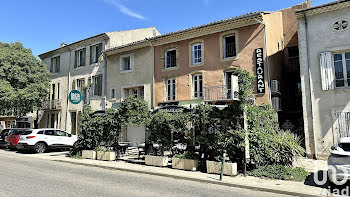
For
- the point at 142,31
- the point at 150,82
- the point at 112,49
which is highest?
the point at 142,31

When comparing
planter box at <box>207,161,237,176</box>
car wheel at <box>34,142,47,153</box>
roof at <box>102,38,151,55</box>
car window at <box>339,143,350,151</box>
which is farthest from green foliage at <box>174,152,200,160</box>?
roof at <box>102,38,151,55</box>

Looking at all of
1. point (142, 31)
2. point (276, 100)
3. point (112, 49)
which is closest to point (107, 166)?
point (276, 100)

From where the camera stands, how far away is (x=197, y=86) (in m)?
16.9

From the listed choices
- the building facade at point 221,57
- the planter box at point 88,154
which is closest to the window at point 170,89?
the building facade at point 221,57

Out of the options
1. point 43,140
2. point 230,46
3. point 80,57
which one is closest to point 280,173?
point 230,46

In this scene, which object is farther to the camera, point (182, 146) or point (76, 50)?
point (76, 50)

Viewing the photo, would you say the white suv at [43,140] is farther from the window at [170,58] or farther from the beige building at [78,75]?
the window at [170,58]

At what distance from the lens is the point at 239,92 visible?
29.5 feet

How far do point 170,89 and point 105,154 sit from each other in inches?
278

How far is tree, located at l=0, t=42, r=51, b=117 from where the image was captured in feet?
65.9

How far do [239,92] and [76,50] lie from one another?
20.0 metres

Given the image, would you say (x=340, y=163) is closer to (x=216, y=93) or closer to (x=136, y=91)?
(x=216, y=93)

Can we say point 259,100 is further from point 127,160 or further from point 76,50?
point 76,50

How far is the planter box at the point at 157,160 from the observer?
10.9 m
